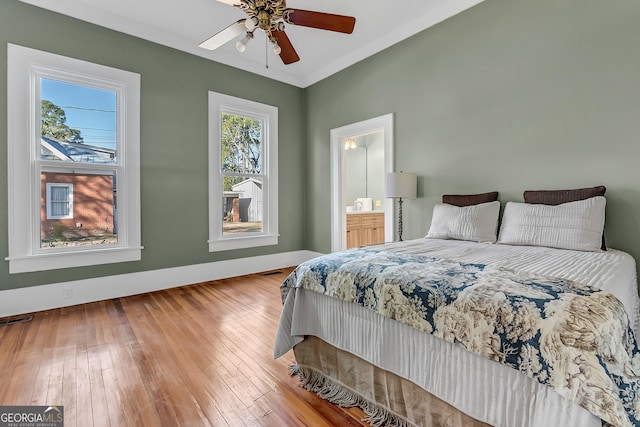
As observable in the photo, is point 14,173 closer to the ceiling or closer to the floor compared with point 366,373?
closer to the ceiling

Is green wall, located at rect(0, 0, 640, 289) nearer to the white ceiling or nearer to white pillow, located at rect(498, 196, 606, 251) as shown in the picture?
the white ceiling

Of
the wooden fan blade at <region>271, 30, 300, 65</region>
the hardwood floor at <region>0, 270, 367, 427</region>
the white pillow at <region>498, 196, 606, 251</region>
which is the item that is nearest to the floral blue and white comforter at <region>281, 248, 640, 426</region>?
the hardwood floor at <region>0, 270, 367, 427</region>

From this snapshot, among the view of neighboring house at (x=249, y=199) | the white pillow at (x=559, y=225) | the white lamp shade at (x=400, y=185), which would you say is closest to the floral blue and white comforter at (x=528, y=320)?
the white pillow at (x=559, y=225)

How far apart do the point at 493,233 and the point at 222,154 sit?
3.48m

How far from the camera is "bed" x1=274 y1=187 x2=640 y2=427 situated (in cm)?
89

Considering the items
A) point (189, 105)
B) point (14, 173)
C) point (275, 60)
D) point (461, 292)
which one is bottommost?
point (461, 292)

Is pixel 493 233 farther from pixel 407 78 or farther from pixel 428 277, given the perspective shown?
pixel 407 78

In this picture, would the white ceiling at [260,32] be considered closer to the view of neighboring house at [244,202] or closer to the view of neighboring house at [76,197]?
the view of neighboring house at [76,197]

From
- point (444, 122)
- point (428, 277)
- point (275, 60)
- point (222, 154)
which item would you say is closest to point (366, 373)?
point (428, 277)

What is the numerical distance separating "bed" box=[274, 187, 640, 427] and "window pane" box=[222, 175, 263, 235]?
2.73m

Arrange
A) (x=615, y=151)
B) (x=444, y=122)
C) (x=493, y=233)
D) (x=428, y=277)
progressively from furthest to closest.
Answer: (x=444, y=122) → (x=493, y=233) → (x=615, y=151) → (x=428, y=277)

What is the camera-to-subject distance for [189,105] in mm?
3895

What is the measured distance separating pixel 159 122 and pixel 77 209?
1326 mm

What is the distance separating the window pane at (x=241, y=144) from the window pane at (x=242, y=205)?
0.18 metres
